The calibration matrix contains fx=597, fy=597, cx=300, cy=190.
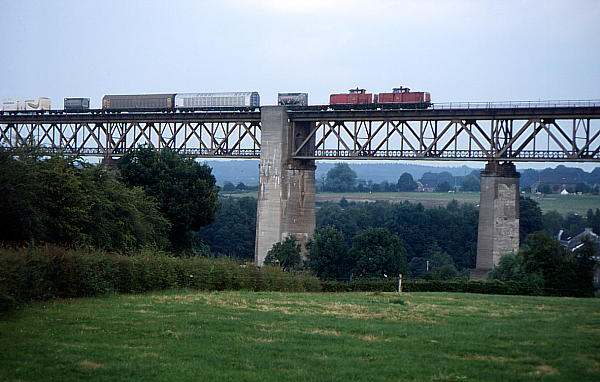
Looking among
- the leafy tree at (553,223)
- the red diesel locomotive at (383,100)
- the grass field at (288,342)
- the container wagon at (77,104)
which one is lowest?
the grass field at (288,342)

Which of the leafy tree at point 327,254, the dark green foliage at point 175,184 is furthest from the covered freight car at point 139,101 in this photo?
the leafy tree at point 327,254

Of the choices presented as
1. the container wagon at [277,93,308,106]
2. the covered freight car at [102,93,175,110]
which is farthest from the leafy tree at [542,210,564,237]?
the covered freight car at [102,93,175,110]

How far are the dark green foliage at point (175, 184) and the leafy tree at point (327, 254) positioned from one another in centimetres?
1153

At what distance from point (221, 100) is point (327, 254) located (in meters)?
21.3

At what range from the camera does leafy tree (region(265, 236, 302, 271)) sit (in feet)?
195

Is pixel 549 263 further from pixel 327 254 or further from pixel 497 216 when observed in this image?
pixel 327 254

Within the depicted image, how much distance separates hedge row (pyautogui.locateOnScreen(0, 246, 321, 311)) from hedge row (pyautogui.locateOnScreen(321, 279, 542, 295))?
5448 millimetres

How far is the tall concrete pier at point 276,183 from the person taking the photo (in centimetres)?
6272

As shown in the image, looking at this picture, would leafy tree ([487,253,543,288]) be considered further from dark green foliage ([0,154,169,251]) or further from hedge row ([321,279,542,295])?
dark green foliage ([0,154,169,251])

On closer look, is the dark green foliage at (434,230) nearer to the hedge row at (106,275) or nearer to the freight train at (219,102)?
the freight train at (219,102)

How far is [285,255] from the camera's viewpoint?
59.6 m

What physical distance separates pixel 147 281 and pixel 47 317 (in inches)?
358

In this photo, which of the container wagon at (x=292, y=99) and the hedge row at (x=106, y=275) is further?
Answer: the container wagon at (x=292, y=99)

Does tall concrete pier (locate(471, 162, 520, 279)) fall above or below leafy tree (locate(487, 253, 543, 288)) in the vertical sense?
above
